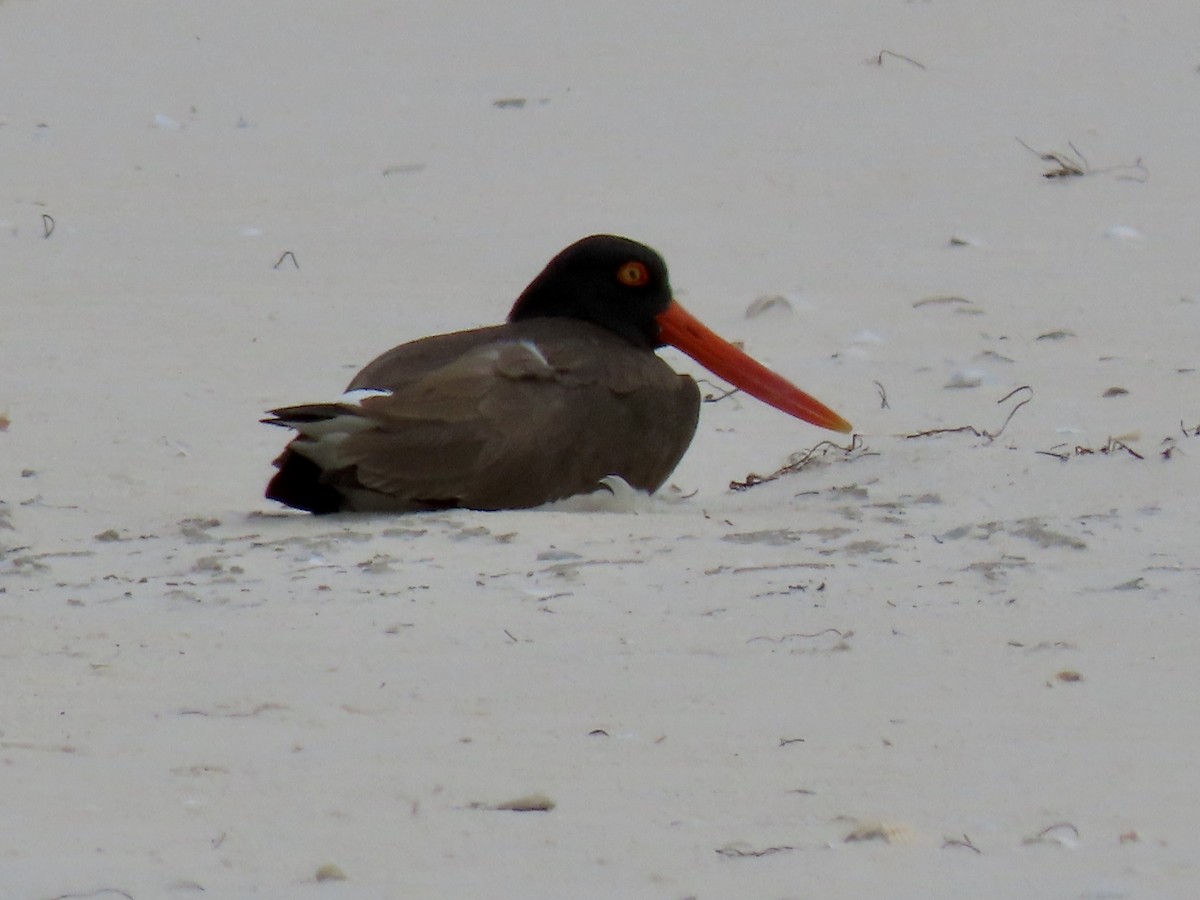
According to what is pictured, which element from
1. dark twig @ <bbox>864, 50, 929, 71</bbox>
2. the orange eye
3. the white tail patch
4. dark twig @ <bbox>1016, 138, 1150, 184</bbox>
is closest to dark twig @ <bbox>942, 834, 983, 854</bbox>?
the white tail patch

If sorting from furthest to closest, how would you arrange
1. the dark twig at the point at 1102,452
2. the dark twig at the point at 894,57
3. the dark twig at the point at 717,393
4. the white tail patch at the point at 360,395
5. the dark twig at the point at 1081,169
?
the dark twig at the point at 894,57 → the dark twig at the point at 1081,169 → the dark twig at the point at 717,393 → the white tail patch at the point at 360,395 → the dark twig at the point at 1102,452

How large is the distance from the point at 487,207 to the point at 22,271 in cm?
174

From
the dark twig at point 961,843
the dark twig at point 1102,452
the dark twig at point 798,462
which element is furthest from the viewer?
the dark twig at point 798,462

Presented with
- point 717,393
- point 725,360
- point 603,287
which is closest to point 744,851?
point 603,287

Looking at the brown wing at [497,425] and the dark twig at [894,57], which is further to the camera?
the dark twig at [894,57]

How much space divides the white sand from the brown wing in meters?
0.17

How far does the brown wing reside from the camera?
4.89 metres

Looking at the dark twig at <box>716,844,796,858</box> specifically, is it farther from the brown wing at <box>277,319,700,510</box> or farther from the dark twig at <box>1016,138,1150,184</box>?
the dark twig at <box>1016,138,1150,184</box>

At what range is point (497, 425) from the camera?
4.98 m

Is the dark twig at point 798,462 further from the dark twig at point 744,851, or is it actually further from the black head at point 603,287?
the dark twig at point 744,851

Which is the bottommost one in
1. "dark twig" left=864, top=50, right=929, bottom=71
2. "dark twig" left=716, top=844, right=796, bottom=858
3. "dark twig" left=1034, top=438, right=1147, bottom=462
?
"dark twig" left=716, top=844, right=796, bottom=858

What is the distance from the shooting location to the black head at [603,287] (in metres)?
5.78

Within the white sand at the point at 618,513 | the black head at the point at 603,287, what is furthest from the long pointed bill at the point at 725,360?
the white sand at the point at 618,513

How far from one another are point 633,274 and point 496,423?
102cm
